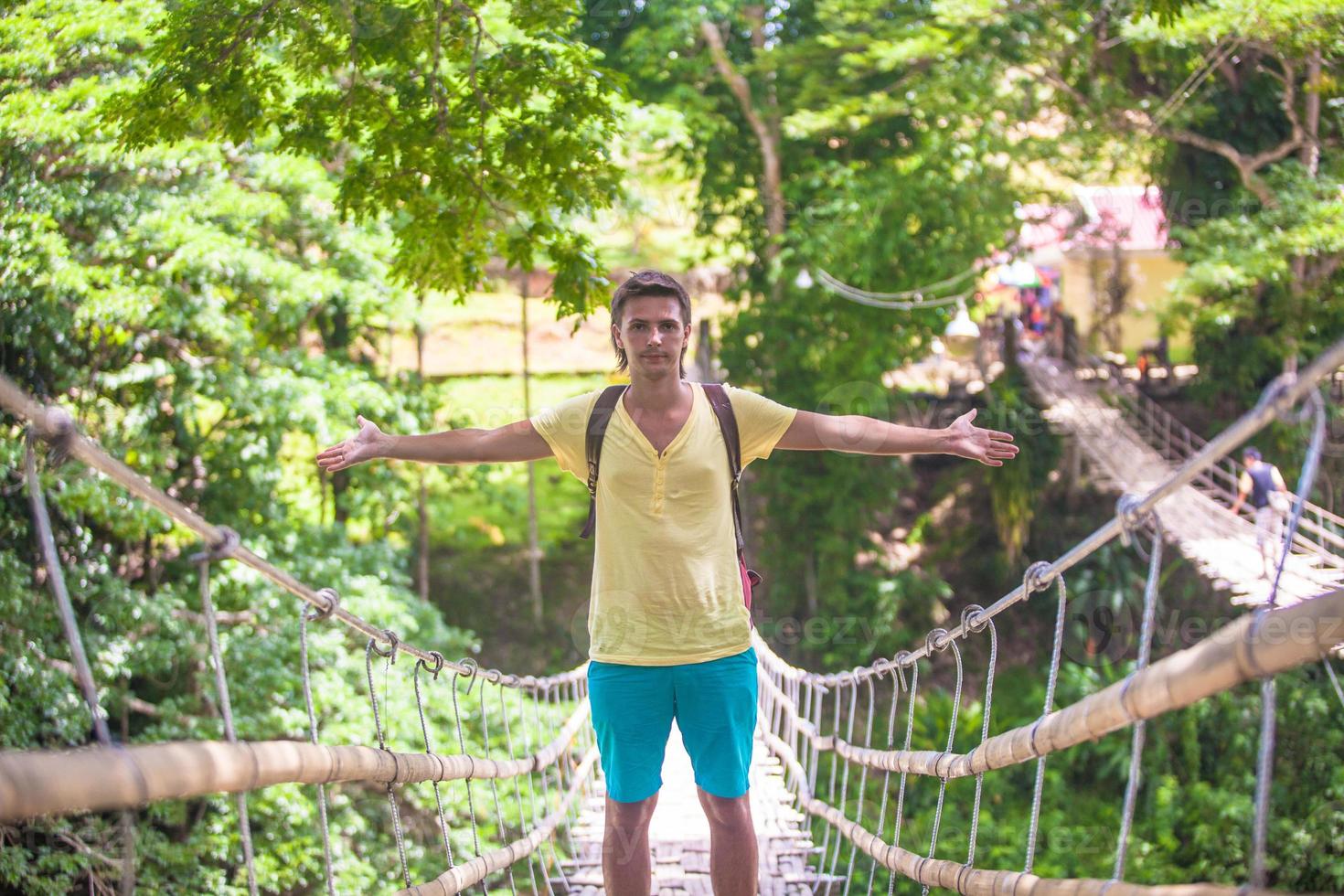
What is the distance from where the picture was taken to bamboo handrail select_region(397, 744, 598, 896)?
184 cm

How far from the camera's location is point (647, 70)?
8570 millimetres

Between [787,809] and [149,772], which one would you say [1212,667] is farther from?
[787,809]

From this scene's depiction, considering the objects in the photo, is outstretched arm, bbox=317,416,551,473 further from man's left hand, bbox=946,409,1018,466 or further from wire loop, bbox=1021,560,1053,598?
wire loop, bbox=1021,560,1053,598

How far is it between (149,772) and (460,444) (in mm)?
907

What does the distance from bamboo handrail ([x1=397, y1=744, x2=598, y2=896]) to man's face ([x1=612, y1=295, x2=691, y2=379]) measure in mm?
787

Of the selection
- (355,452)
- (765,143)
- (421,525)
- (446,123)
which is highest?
(765,143)

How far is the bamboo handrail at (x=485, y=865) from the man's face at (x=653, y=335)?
0.79m

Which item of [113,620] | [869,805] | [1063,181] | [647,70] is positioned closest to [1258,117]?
[1063,181]

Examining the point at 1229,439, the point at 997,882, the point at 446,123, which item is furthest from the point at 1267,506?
the point at 1229,439

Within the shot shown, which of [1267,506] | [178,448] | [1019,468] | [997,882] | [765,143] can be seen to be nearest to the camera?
[997,882]

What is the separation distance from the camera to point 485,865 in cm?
220

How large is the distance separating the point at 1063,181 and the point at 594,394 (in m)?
9.57

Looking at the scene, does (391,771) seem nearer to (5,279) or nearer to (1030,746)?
(1030,746)

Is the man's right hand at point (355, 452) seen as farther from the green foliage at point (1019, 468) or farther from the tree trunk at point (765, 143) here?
the green foliage at point (1019, 468)
